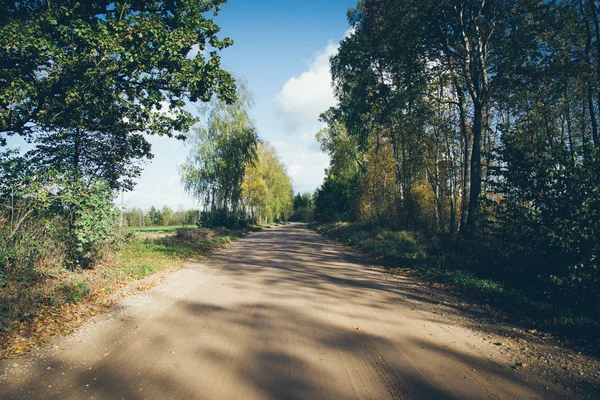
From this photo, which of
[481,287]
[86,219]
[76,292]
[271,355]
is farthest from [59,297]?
[481,287]

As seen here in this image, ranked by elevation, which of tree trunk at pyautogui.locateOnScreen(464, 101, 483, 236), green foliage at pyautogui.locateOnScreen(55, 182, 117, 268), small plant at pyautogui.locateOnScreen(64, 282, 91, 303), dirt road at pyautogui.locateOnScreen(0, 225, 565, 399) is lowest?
dirt road at pyautogui.locateOnScreen(0, 225, 565, 399)

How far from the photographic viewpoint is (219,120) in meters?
25.6

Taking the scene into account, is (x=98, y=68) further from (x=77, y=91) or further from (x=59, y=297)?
(x=59, y=297)

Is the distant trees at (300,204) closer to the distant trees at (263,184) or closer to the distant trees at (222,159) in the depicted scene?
the distant trees at (263,184)

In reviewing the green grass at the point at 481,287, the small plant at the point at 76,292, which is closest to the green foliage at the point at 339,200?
the green grass at the point at 481,287

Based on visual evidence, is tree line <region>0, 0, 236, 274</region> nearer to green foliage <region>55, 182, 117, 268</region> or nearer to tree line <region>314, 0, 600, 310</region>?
green foliage <region>55, 182, 117, 268</region>

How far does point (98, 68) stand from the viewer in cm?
753

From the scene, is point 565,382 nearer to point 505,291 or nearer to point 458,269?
point 505,291

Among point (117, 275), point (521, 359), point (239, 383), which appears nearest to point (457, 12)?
point (521, 359)

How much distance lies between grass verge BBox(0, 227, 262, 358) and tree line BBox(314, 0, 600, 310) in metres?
8.56

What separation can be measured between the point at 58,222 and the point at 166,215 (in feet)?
272

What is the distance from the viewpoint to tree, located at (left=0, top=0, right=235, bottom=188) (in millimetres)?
6902

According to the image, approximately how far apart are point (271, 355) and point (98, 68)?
8414 mm

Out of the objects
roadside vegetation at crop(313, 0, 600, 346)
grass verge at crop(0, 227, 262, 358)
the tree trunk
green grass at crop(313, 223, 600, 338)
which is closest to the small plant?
grass verge at crop(0, 227, 262, 358)
